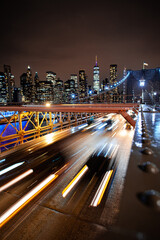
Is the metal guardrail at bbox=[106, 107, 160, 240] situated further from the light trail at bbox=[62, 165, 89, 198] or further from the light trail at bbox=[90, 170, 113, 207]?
the light trail at bbox=[62, 165, 89, 198]

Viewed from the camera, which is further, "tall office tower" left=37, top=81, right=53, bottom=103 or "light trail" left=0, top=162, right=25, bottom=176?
"tall office tower" left=37, top=81, right=53, bottom=103

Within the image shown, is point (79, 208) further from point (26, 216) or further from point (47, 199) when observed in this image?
point (26, 216)

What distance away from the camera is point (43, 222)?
333cm

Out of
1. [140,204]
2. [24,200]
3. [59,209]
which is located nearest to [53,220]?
[59,209]

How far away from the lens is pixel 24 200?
4062 mm

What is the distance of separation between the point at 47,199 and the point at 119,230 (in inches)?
146

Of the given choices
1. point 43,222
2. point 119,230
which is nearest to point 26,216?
point 43,222

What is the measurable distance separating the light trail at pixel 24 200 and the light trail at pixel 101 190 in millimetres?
1874

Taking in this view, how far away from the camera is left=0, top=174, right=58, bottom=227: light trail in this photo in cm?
343

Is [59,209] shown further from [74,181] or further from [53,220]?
[74,181]

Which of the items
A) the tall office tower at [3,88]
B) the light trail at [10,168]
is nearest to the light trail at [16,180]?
the light trail at [10,168]

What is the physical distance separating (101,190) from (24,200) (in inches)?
98.2

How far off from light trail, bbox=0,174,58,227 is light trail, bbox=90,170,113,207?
6.15 feet

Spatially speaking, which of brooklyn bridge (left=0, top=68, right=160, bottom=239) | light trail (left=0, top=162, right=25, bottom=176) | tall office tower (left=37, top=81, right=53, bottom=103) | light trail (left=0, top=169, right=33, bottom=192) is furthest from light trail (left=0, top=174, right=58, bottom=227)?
tall office tower (left=37, top=81, right=53, bottom=103)
